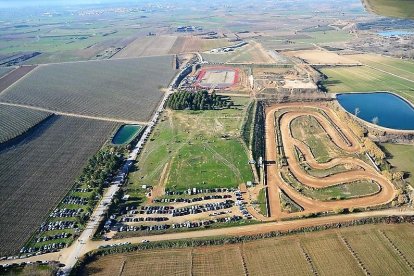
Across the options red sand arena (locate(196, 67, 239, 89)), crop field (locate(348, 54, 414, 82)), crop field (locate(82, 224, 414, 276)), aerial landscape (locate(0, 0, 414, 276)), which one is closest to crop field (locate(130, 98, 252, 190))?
aerial landscape (locate(0, 0, 414, 276))

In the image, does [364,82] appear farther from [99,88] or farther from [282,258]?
[282,258]

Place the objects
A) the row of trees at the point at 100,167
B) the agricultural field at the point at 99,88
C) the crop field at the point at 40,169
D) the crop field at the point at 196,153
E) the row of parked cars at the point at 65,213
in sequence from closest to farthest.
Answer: the crop field at the point at 40,169, the row of parked cars at the point at 65,213, the row of trees at the point at 100,167, the crop field at the point at 196,153, the agricultural field at the point at 99,88

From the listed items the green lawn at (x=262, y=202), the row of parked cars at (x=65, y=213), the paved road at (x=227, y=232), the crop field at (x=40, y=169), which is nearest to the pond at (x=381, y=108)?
the paved road at (x=227, y=232)

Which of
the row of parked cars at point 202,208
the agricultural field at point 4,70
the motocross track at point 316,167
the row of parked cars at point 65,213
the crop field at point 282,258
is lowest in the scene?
the crop field at point 282,258

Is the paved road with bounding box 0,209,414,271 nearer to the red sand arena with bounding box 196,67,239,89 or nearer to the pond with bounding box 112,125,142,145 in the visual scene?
the pond with bounding box 112,125,142,145

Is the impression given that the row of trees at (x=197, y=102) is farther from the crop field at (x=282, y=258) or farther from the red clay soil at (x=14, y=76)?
the red clay soil at (x=14, y=76)

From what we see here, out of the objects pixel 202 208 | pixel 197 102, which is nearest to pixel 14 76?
pixel 197 102

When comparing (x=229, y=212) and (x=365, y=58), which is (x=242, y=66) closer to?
(x=365, y=58)
